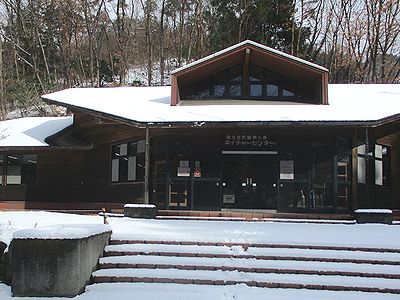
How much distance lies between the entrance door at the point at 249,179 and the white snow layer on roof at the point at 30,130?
7248mm

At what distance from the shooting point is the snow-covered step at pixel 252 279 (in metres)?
7.03

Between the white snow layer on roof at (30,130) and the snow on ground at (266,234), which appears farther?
the white snow layer on roof at (30,130)

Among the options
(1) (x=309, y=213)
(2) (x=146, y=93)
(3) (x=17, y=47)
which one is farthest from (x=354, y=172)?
(3) (x=17, y=47)

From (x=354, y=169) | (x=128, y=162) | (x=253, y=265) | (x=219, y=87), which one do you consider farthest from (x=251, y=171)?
(x=253, y=265)

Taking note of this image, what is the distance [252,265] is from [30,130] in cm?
1437

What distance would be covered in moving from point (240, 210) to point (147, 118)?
14.4 ft

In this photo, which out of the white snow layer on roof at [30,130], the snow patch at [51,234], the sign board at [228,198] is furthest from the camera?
the white snow layer on roof at [30,130]

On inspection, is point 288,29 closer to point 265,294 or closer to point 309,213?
point 309,213

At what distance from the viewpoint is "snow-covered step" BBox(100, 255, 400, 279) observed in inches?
295

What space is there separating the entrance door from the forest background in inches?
630

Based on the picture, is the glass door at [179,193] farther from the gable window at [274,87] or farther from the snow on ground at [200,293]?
the snow on ground at [200,293]

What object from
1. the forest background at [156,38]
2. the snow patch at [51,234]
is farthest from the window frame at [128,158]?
the forest background at [156,38]

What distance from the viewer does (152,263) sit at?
778cm

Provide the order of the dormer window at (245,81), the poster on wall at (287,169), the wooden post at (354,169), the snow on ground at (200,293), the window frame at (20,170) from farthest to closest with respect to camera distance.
A: 1. the window frame at (20,170)
2. the dormer window at (245,81)
3. the poster on wall at (287,169)
4. the wooden post at (354,169)
5. the snow on ground at (200,293)
